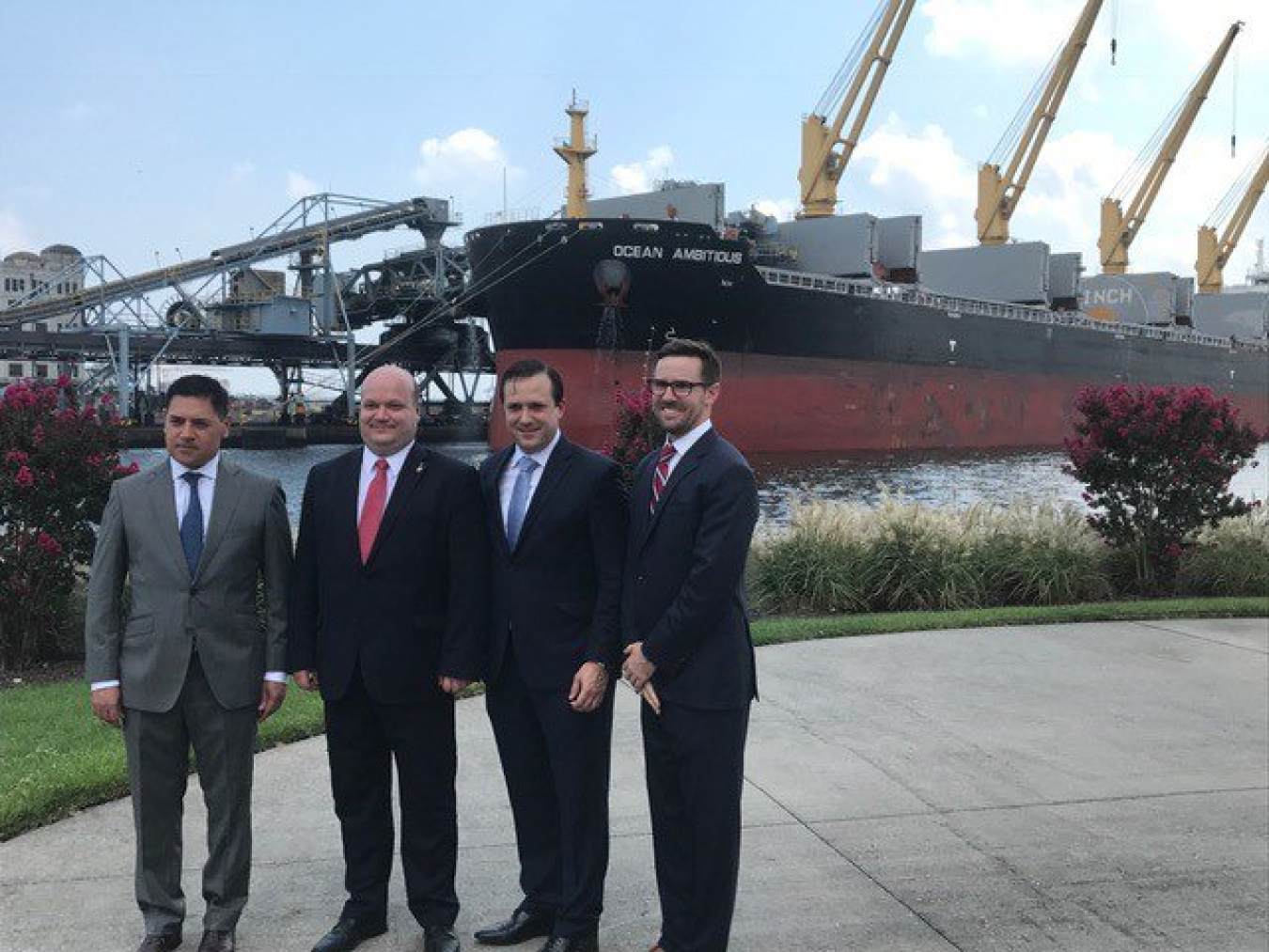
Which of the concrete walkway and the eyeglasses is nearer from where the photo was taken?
the eyeglasses

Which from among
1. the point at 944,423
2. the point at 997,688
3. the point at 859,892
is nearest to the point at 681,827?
the point at 859,892

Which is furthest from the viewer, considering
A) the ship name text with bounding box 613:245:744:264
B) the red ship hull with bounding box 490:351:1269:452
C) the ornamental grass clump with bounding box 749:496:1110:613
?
the red ship hull with bounding box 490:351:1269:452

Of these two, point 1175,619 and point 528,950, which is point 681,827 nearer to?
point 528,950

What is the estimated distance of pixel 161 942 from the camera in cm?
372

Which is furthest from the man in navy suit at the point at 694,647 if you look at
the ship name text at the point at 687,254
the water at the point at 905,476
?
the ship name text at the point at 687,254

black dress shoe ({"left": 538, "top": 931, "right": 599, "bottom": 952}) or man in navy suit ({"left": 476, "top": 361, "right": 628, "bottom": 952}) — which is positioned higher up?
man in navy suit ({"left": 476, "top": 361, "right": 628, "bottom": 952})

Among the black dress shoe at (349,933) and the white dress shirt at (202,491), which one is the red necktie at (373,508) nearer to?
the white dress shirt at (202,491)

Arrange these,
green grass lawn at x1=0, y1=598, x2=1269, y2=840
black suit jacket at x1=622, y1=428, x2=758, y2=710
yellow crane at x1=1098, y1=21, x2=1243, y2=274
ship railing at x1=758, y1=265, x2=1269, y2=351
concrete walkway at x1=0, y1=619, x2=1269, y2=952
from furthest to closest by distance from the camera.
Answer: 1. yellow crane at x1=1098, y1=21, x2=1243, y2=274
2. ship railing at x1=758, y1=265, x2=1269, y2=351
3. green grass lawn at x1=0, y1=598, x2=1269, y2=840
4. concrete walkway at x1=0, y1=619, x2=1269, y2=952
5. black suit jacket at x1=622, y1=428, x2=758, y2=710

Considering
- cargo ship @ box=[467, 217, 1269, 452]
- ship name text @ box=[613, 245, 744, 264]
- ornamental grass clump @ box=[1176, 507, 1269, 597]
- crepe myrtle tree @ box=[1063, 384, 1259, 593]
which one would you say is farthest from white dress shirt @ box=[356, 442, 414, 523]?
ship name text @ box=[613, 245, 744, 264]

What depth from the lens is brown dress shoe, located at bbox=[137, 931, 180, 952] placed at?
12.1 ft

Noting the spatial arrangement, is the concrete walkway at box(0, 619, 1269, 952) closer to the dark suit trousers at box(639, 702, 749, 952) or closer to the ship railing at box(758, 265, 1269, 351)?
the dark suit trousers at box(639, 702, 749, 952)

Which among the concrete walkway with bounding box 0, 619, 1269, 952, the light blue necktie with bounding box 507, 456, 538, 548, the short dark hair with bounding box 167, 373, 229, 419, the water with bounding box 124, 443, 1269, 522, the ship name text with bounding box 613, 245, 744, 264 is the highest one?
→ the ship name text with bounding box 613, 245, 744, 264

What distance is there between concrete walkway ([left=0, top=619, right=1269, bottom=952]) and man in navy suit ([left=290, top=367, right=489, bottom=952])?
11.0 inches

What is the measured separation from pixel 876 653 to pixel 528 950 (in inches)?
211
